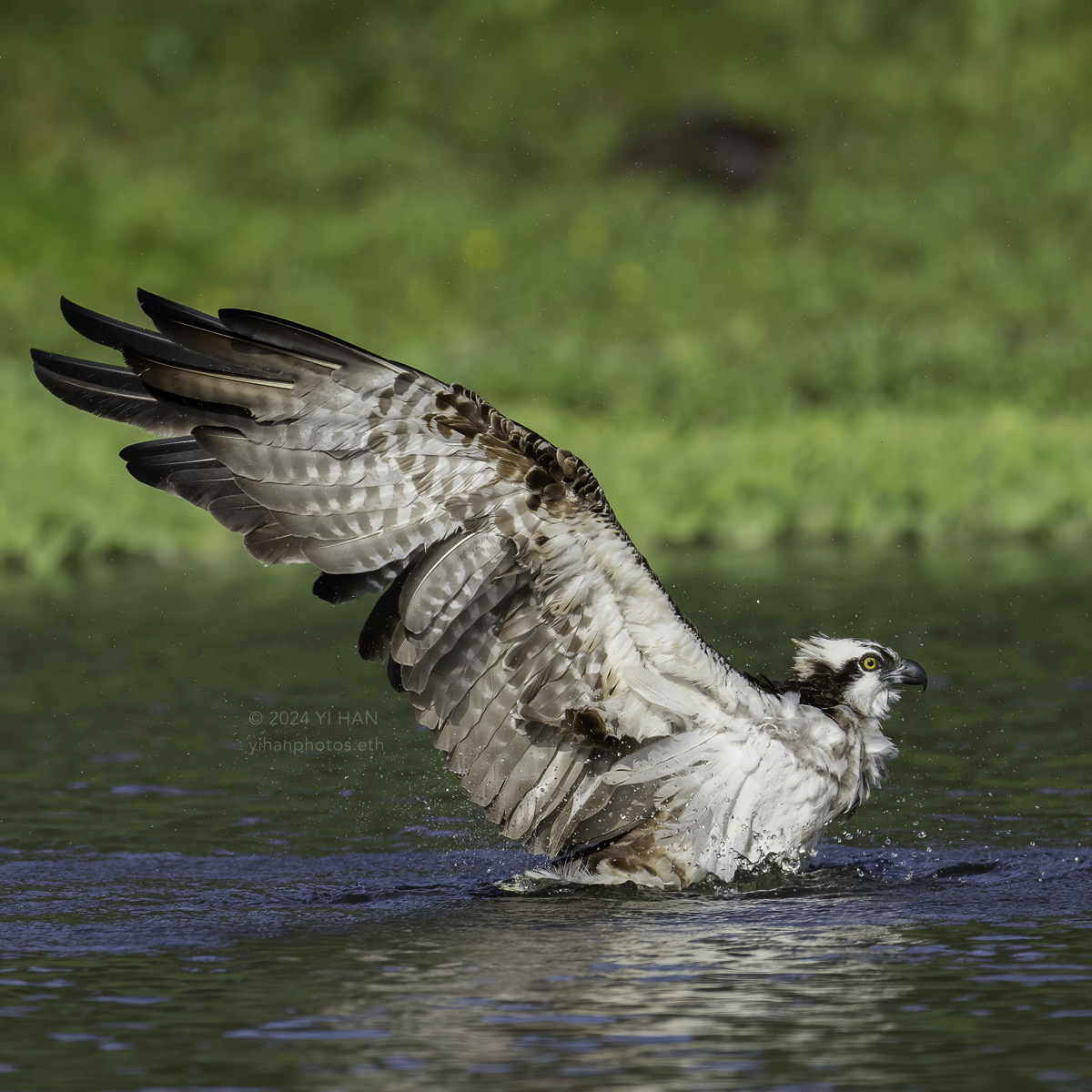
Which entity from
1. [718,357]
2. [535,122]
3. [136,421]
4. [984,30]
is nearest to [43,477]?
[718,357]

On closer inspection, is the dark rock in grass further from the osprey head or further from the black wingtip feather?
the black wingtip feather

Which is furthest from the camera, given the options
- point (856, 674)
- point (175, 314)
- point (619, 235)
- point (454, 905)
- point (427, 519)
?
point (619, 235)

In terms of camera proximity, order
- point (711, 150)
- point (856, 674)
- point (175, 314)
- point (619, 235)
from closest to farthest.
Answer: point (175, 314) < point (856, 674) < point (619, 235) < point (711, 150)

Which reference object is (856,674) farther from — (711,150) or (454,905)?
(711,150)

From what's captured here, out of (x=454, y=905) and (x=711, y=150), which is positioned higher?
(x=711, y=150)

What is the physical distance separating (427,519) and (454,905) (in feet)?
4.70

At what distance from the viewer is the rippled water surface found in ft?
16.6

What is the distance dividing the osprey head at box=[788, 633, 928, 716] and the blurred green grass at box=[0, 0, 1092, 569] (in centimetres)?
826

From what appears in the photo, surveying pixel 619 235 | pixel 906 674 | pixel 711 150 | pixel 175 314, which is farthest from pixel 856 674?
pixel 711 150

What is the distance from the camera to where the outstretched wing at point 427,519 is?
21.2 ft

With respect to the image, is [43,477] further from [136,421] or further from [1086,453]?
[136,421]

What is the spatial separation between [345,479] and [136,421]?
0.79 m

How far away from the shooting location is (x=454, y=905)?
707 centimetres

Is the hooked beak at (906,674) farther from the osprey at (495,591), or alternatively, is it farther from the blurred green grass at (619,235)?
the blurred green grass at (619,235)
